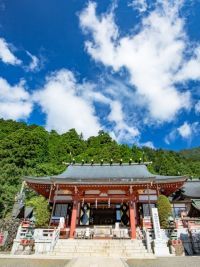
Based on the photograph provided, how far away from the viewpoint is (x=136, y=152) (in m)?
49.8

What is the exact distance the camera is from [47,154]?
149 feet

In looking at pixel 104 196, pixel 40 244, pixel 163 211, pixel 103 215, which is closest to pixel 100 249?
pixel 40 244

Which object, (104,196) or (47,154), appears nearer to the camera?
(104,196)

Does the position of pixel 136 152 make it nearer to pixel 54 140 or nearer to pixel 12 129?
pixel 54 140

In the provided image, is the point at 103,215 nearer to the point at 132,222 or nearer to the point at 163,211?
the point at 132,222

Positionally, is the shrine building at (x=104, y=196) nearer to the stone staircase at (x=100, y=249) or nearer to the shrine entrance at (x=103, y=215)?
the shrine entrance at (x=103, y=215)

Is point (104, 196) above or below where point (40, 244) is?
above

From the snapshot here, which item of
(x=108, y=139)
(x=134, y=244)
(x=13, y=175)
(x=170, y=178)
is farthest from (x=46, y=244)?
(x=108, y=139)

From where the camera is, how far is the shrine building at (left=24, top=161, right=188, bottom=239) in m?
16.8

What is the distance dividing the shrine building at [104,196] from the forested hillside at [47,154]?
53.3 ft

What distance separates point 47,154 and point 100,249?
→ 1324 inches

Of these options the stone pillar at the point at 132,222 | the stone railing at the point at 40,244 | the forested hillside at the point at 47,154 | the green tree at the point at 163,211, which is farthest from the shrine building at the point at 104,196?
the forested hillside at the point at 47,154

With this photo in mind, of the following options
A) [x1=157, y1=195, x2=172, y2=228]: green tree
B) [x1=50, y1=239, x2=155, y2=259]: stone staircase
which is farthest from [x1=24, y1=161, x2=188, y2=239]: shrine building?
[x1=50, y1=239, x2=155, y2=259]: stone staircase

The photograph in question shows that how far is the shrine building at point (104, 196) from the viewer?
1675 centimetres
